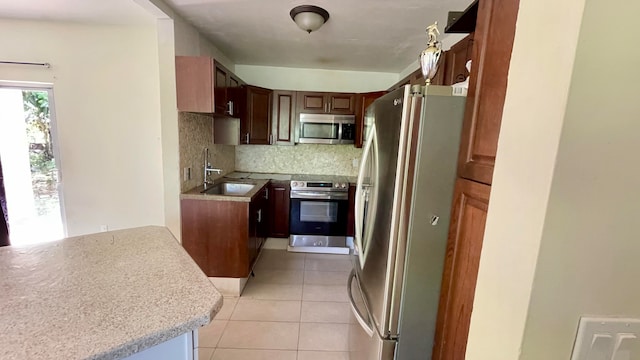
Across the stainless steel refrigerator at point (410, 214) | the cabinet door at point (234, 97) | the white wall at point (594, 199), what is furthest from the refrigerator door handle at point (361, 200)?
the cabinet door at point (234, 97)

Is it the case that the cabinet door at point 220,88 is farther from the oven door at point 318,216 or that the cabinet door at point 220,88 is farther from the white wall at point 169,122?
the oven door at point 318,216

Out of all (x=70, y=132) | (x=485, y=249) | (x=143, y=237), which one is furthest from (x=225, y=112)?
(x=485, y=249)

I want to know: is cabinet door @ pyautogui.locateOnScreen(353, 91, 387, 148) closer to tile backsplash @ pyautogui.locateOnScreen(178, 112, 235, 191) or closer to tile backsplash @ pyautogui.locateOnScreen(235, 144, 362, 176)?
tile backsplash @ pyautogui.locateOnScreen(235, 144, 362, 176)

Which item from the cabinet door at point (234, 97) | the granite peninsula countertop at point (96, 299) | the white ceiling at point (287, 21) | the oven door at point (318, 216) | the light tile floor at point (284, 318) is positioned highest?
the white ceiling at point (287, 21)

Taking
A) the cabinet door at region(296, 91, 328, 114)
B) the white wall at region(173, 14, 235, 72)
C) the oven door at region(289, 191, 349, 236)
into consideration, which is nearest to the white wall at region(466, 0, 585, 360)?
the white wall at region(173, 14, 235, 72)

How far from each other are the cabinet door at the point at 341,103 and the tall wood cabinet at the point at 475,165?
9.03 ft

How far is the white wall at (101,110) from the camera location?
105 inches

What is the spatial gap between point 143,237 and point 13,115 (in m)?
2.83

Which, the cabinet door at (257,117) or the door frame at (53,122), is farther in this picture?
the cabinet door at (257,117)

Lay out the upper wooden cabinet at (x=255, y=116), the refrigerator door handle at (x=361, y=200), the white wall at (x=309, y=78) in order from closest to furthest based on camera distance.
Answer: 1. the refrigerator door handle at (x=361, y=200)
2. the upper wooden cabinet at (x=255, y=116)
3. the white wall at (x=309, y=78)

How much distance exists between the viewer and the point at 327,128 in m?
3.69

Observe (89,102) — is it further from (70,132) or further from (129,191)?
(129,191)

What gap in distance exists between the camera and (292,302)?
8.44ft

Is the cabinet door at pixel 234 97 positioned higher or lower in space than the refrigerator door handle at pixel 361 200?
higher
